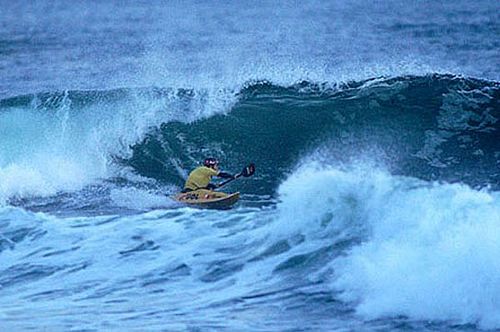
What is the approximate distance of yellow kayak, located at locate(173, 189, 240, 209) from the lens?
53.4 ft

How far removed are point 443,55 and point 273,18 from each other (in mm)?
18872

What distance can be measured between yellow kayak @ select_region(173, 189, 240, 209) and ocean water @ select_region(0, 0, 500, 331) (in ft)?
0.62

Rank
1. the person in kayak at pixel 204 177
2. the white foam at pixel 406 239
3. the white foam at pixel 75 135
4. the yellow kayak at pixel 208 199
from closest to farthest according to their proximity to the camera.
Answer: the white foam at pixel 406 239, the yellow kayak at pixel 208 199, the person in kayak at pixel 204 177, the white foam at pixel 75 135

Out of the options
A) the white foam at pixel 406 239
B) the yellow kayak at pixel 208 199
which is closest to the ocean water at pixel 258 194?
the white foam at pixel 406 239

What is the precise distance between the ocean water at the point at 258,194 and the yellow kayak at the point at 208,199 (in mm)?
188

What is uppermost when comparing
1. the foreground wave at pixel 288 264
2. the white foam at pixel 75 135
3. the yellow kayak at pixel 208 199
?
the white foam at pixel 75 135

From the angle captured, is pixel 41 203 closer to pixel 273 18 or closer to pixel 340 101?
pixel 340 101

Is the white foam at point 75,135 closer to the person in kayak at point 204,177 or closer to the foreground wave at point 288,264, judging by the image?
the person in kayak at point 204,177

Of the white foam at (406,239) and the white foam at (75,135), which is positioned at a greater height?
the white foam at (75,135)

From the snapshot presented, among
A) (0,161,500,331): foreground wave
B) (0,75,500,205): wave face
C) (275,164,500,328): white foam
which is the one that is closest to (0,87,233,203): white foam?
(0,75,500,205): wave face

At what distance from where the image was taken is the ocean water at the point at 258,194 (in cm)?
1168

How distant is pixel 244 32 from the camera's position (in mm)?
47562

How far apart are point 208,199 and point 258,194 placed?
4.59 ft

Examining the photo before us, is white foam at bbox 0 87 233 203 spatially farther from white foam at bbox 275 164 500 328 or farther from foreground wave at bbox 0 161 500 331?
white foam at bbox 275 164 500 328
